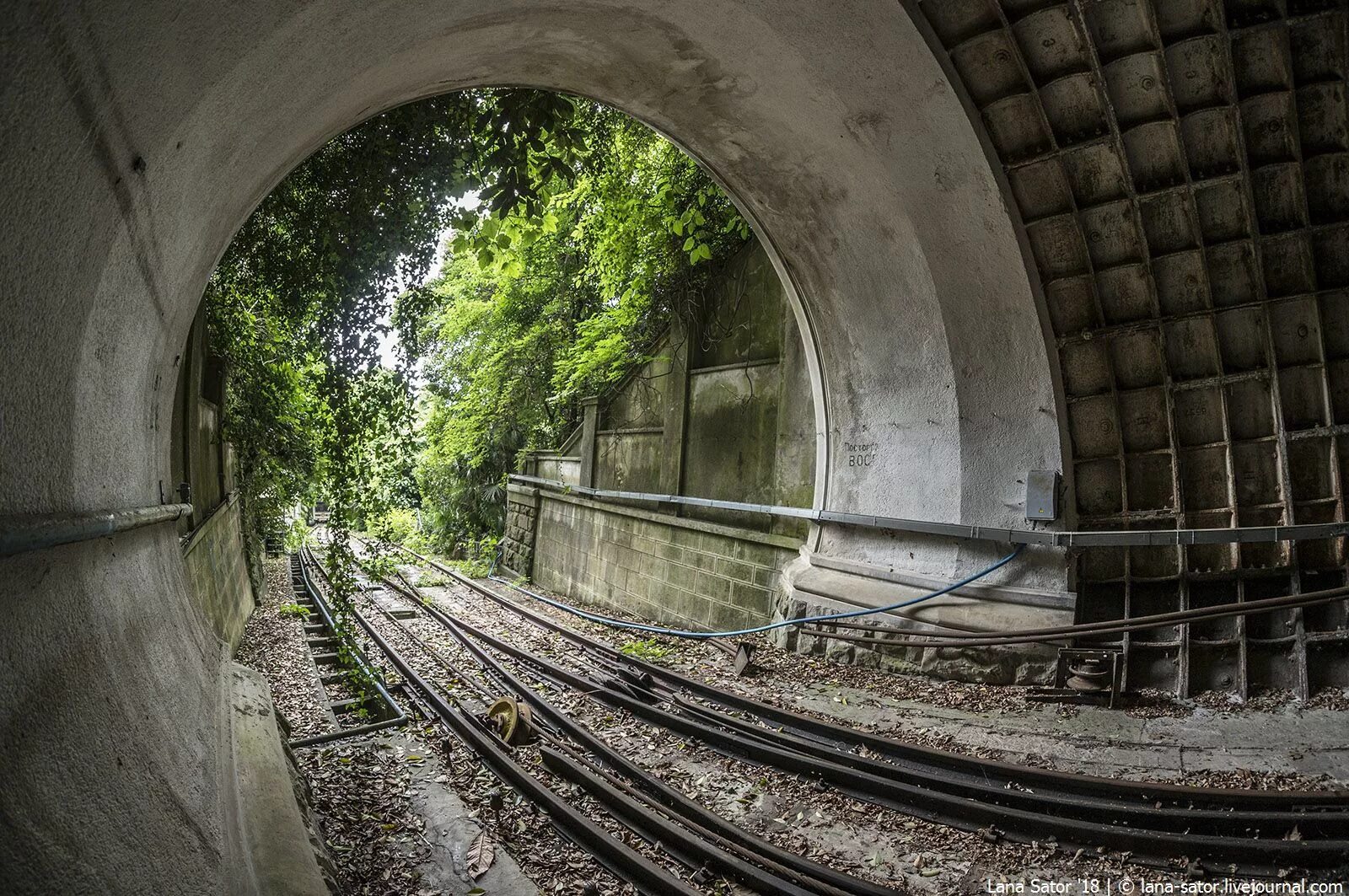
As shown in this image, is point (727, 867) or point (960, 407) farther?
point (960, 407)

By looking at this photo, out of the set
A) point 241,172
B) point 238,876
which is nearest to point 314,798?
point 238,876

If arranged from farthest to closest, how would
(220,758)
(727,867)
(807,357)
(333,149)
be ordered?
1. (807,357)
2. (333,149)
3. (727,867)
4. (220,758)

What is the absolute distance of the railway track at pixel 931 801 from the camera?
12.2 ft

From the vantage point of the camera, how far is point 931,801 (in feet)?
14.7

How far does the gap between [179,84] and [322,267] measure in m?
4.02

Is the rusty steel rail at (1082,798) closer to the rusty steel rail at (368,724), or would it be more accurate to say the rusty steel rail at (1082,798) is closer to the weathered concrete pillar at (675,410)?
the rusty steel rail at (368,724)


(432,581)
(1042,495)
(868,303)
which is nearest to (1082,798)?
(1042,495)

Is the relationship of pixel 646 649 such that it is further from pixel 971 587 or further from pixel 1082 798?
pixel 1082 798

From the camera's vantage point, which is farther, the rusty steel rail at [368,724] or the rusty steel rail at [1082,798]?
the rusty steel rail at [368,724]

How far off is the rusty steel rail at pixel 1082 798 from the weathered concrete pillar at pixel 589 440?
826 cm

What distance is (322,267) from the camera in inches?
229

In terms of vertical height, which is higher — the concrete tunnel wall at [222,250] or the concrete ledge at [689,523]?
the concrete tunnel wall at [222,250]

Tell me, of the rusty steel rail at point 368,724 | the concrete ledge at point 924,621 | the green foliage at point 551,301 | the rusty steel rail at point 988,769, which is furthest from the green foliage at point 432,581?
the concrete ledge at point 924,621

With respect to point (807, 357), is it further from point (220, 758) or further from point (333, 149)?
point (220, 758)
